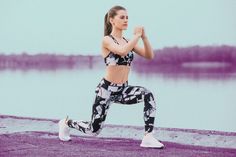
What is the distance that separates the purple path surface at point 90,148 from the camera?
342 cm

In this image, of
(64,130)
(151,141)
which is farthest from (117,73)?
(64,130)

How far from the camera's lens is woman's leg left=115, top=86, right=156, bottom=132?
3533 mm

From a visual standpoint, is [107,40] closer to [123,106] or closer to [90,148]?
[90,148]

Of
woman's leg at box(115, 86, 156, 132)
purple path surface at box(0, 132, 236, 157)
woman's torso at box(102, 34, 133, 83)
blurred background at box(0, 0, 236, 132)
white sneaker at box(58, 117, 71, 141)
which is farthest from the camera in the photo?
blurred background at box(0, 0, 236, 132)

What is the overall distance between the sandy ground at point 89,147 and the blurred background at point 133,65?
0.22 m

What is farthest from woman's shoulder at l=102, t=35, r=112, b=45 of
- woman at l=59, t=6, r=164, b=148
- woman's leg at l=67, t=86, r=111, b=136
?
woman's leg at l=67, t=86, r=111, b=136

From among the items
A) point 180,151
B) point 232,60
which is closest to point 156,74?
point 232,60

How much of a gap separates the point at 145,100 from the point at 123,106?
0.89 metres

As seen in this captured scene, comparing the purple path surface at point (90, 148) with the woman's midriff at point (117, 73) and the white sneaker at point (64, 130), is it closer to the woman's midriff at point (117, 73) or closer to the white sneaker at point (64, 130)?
the white sneaker at point (64, 130)

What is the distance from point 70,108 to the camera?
15.0 ft

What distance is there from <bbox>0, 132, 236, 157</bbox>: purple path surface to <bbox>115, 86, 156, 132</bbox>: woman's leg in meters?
0.18

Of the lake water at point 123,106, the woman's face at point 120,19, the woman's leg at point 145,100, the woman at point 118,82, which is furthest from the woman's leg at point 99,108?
the lake water at point 123,106

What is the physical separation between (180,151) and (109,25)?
97cm

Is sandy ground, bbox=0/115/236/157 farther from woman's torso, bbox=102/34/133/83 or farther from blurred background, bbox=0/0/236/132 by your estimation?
woman's torso, bbox=102/34/133/83
